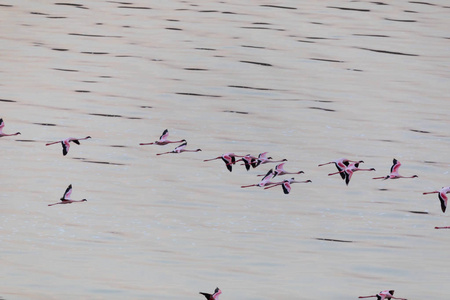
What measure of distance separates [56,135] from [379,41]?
22.4 feet

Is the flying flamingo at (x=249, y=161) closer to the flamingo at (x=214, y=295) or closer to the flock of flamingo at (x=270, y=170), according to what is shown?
the flock of flamingo at (x=270, y=170)

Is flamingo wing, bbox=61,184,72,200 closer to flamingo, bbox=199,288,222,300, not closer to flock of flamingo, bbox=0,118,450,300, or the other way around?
flock of flamingo, bbox=0,118,450,300

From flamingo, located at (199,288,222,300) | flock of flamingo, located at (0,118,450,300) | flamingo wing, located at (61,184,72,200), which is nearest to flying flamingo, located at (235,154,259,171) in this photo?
flock of flamingo, located at (0,118,450,300)

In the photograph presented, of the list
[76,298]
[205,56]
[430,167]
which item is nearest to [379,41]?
[205,56]

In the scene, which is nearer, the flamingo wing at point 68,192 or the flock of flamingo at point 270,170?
the flock of flamingo at point 270,170

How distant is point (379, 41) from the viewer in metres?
23.1

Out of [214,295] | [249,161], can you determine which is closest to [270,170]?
[249,161]

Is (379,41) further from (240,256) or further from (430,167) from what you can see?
(240,256)

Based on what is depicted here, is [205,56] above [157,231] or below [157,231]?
above

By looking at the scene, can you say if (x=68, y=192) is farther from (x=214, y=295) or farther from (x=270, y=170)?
(x=214, y=295)

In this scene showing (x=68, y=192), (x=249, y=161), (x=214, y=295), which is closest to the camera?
(x=214, y=295)

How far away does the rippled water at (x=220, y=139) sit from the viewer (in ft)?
52.2

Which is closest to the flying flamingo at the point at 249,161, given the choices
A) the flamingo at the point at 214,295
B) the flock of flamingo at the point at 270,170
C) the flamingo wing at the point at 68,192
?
the flock of flamingo at the point at 270,170

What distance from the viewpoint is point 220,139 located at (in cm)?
1942
